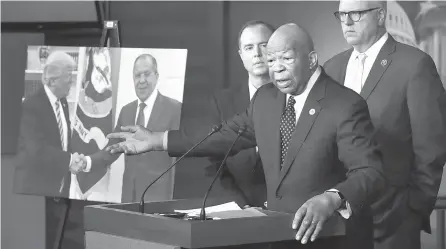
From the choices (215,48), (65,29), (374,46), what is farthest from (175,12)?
(374,46)

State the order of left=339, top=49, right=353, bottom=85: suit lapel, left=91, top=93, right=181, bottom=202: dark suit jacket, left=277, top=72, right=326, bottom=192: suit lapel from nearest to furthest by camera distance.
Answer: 1. left=277, top=72, right=326, bottom=192: suit lapel
2. left=339, top=49, right=353, bottom=85: suit lapel
3. left=91, top=93, right=181, bottom=202: dark suit jacket

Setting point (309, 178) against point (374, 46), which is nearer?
point (309, 178)

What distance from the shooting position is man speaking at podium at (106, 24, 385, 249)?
228cm

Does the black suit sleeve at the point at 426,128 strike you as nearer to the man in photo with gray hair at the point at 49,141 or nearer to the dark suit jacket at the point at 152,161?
the dark suit jacket at the point at 152,161

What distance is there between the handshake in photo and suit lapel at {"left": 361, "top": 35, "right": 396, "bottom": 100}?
1.57m

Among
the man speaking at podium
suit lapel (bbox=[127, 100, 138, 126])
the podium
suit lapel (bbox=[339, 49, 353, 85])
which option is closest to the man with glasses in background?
suit lapel (bbox=[339, 49, 353, 85])

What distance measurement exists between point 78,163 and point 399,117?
1732 mm

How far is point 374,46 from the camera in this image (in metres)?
3.03

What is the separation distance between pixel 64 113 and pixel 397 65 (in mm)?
1787

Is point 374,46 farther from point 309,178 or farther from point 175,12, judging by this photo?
point 175,12

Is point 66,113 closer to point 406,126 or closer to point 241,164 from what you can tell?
point 241,164

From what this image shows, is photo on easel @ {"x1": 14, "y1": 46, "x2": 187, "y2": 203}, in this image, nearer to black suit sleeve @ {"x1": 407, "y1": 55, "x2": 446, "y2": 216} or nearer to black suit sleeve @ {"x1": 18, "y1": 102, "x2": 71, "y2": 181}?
black suit sleeve @ {"x1": 18, "y1": 102, "x2": 71, "y2": 181}

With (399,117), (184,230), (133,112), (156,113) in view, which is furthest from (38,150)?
(184,230)

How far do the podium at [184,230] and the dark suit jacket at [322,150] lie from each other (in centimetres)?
14
